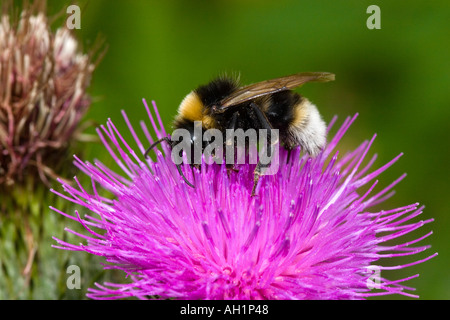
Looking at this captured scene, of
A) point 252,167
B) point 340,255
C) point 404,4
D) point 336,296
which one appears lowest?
point 336,296

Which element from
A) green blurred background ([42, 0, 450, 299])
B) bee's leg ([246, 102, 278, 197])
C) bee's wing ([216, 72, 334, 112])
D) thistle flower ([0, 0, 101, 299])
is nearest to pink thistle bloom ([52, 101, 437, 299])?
bee's leg ([246, 102, 278, 197])

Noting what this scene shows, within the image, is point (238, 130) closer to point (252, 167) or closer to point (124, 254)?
point (252, 167)

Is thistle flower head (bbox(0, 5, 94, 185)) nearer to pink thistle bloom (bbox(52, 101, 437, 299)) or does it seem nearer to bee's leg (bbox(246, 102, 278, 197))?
pink thistle bloom (bbox(52, 101, 437, 299))

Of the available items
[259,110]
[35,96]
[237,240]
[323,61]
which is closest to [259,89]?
[259,110]

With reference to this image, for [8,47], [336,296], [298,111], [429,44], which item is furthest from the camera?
[429,44]

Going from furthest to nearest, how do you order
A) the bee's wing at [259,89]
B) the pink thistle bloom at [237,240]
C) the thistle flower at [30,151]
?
the thistle flower at [30,151] < the bee's wing at [259,89] < the pink thistle bloom at [237,240]

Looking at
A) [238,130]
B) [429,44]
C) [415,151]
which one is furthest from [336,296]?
[429,44]

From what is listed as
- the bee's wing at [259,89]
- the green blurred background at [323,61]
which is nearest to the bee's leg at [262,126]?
the bee's wing at [259,89]

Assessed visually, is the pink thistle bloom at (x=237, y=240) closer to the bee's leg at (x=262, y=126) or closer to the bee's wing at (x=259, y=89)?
the bee's leg at (x=262, y=126)
